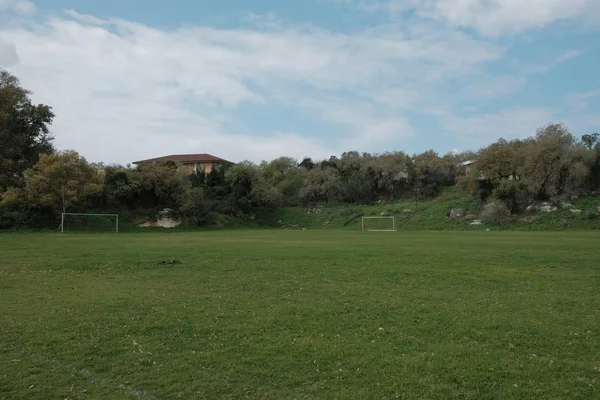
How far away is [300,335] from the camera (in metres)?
7.86

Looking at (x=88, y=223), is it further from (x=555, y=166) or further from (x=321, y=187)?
(x=555, y=166)

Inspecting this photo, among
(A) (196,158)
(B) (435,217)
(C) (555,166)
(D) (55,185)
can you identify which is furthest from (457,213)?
(A) (196,158)

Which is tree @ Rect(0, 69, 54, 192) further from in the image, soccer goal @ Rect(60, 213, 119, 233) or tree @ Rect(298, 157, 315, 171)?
tree @ Rect(298, 157, 315, 171)

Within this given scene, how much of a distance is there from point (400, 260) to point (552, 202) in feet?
145

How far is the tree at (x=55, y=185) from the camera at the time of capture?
1871 inches

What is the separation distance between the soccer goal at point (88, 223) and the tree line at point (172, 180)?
1619 millimetres

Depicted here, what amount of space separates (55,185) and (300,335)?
4920cm

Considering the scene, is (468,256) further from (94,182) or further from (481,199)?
(94,182)

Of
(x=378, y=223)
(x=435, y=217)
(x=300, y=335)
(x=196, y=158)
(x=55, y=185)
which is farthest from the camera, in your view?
(x=196, y=158)

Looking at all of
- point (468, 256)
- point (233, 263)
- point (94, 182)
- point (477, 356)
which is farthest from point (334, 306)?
point (94, 182)

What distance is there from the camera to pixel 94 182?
5400 centimetres

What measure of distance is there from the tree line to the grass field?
3967 centimetres

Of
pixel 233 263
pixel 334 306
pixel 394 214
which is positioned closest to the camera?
pixel 334 306

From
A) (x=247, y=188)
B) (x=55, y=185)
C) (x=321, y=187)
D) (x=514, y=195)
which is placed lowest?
(x=514, y=195)
